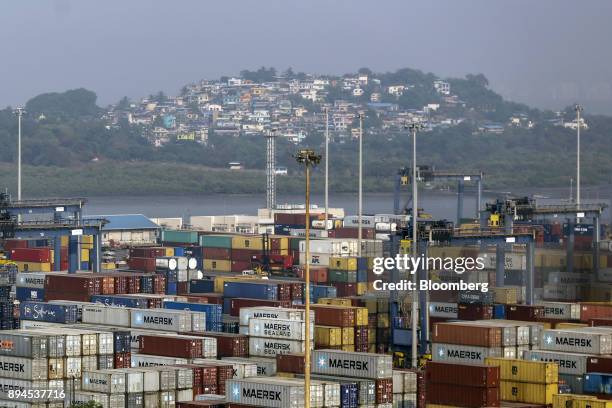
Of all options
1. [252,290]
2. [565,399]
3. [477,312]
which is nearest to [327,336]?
[477,312]

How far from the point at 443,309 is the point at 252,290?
507cm

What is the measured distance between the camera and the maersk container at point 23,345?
30719 millimetres

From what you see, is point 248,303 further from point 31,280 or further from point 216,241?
point 216,241

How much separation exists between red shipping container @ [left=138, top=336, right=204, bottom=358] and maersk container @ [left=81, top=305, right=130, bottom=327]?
372cm

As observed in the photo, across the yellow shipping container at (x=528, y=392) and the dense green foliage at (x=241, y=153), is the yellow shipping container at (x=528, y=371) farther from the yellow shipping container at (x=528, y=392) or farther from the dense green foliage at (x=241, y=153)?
the dense green foliage at (x=241, y=153)

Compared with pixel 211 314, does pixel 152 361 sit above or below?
below

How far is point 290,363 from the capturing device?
31047mm

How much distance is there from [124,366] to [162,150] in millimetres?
149634

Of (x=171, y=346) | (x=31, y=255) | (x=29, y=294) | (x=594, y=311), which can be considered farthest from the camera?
(x=31, y=255)

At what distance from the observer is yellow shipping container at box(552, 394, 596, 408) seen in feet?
94.4

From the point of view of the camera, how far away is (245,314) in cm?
3666

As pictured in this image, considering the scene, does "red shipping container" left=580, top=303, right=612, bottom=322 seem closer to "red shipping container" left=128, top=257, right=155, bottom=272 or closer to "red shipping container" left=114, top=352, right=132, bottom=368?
"red shipping container" left=114, top=352, right=132, bottom=368

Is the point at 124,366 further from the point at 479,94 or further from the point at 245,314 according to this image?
the point at 479,94

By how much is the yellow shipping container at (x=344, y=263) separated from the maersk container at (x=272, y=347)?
672 inches
